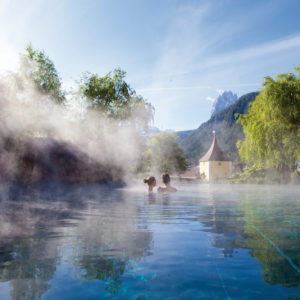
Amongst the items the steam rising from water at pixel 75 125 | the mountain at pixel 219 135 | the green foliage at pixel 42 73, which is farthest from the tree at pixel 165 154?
the mountain at pixel 219 135

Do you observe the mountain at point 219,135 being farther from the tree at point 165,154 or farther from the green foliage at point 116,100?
the green foliage at point 116,100

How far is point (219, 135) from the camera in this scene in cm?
10250

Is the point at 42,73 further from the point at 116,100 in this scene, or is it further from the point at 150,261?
the point at 150,261

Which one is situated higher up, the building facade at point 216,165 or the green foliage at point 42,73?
the green foliage at point 42,73

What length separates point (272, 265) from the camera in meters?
2.52

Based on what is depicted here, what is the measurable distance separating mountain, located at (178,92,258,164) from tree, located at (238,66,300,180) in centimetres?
6118

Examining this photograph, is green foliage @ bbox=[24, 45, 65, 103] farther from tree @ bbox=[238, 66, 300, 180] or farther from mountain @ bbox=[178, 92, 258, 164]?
mountain @ bbox=[178, 92, 258, 164]

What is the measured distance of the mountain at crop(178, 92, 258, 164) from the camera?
287 ft

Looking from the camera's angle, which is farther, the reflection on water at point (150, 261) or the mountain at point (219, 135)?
the mountain at point (219, 135)

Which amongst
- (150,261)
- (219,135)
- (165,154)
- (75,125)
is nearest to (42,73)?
(75,125)

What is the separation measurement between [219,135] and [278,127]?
87096 millimetres

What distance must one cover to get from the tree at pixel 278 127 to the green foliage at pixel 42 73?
19.6 meters

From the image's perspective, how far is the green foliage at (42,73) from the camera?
27000mm

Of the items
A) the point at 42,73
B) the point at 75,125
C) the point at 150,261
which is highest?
the point at 42,73
